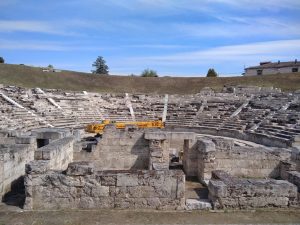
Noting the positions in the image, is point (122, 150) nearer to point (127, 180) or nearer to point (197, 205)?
point (127, 180)

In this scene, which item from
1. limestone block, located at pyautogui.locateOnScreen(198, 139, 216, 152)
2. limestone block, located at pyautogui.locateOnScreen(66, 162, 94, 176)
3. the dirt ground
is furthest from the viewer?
limestone block, located at pyautogui.locateOnScreen(198, 139, 216, 152)

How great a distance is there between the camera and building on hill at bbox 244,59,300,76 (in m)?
65.4

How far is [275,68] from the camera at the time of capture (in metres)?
67.6

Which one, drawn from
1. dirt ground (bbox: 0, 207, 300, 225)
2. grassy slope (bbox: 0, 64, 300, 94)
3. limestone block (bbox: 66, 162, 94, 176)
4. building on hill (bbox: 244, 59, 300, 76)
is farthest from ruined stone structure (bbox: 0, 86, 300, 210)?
building on hill (bbox: 244, 59, 300, 76)

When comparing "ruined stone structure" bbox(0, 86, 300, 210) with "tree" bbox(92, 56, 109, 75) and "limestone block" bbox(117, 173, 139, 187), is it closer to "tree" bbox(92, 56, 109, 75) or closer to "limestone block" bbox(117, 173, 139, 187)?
"limestone block" bbox(117, 173, 139, 187)

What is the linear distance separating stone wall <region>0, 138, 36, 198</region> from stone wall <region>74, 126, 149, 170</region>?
311cm

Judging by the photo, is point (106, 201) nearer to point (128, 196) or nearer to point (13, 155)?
point (128, 196)

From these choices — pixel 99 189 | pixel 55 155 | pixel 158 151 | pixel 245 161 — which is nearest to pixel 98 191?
pixel 99 189

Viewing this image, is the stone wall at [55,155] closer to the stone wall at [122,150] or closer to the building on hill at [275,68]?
the stone wall at [122,150]

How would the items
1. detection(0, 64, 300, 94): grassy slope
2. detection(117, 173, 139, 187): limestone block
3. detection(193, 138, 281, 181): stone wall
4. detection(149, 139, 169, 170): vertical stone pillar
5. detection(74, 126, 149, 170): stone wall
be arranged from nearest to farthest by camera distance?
detection(117, 173, 139, 187): limestone block, detection(193, 138, 281, 181): stone wall, detection(149, 139, 169, 170): vertical stone pillar, detection(74, 126, 149, 170): stone wall, detection(0, 64, 300, 94): grassy slope

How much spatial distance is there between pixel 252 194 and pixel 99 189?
12.7ft

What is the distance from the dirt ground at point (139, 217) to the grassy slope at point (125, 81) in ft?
124

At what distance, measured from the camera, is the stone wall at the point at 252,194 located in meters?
8.54

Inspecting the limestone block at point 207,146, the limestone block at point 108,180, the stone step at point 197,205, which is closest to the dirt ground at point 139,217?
the stone step at point 197,205
